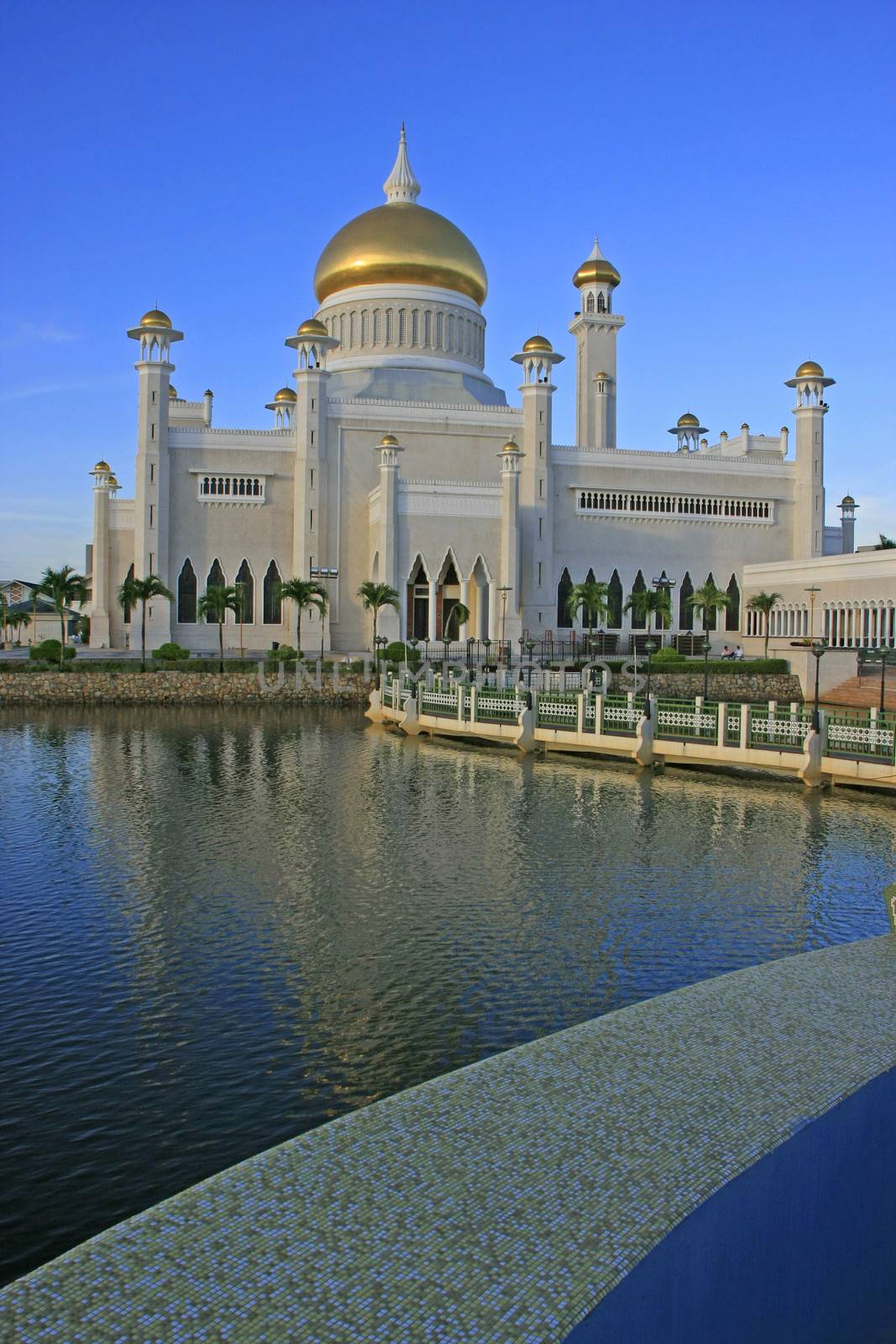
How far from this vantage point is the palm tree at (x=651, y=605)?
46.8 meters

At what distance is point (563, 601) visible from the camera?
48.8 metres

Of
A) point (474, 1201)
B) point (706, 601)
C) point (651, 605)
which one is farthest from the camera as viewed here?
point (706, 601)

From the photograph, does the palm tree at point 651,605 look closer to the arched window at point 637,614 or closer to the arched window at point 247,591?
the arched window at point 637,614

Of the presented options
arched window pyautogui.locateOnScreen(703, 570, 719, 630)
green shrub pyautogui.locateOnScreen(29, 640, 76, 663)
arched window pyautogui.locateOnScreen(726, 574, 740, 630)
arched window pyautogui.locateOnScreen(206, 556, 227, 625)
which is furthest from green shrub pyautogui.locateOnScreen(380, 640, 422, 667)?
arched window pyautogui.locateOnScreen(726, 574, 740, 630)

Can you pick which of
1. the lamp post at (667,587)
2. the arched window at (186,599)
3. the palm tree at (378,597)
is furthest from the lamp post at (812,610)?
the arched window at (186,599)

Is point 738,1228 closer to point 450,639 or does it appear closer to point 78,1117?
point 78,1117

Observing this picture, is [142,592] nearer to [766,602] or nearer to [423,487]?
[423,487]

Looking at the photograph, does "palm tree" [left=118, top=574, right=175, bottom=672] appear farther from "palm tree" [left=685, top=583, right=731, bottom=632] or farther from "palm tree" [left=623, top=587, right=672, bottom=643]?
"palm tree" [left=685, top=583, right=731, bottom=632]

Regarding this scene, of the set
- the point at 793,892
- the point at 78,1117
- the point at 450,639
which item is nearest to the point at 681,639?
the point at 450,639

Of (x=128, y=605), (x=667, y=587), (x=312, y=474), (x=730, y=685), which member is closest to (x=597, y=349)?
(x=667, y=587)

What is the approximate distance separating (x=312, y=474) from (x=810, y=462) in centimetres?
2282

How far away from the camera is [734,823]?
733 inches

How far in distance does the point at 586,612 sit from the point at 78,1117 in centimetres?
4205

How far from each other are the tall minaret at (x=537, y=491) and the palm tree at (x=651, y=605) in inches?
138
